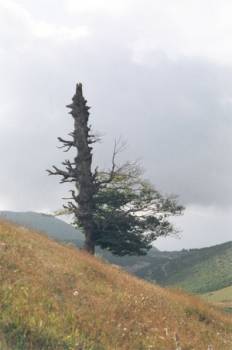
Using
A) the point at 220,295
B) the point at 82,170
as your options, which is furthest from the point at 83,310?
the point at 220,295

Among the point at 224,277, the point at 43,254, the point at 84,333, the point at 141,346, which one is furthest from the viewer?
the point at 224,277

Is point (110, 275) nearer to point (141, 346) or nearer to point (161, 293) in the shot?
point (161, 293)

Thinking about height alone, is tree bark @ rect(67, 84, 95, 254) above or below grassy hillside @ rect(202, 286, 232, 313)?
above

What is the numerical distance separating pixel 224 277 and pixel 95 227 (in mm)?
36941

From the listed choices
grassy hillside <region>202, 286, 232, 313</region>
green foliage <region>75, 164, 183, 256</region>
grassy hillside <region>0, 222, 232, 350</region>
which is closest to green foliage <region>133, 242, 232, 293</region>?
grassy hillside <region>202, 286, 232, 313</region>

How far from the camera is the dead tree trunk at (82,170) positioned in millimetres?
36906

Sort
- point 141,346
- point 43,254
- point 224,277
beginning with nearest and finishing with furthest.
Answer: point 141,346 < point 43,254 < point 224,277

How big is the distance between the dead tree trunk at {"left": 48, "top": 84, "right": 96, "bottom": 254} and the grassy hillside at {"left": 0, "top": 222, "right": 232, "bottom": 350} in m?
20.2

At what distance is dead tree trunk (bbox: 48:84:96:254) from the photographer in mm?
36906

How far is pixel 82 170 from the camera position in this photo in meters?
36.8

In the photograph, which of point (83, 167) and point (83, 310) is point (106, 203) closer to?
point (83, 167)

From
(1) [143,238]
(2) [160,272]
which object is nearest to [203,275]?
(2) [160,272]

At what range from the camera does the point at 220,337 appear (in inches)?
517

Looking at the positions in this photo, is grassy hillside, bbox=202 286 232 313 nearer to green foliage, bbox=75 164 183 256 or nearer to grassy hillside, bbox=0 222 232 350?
green foliage, bbox=75 164 183 256
